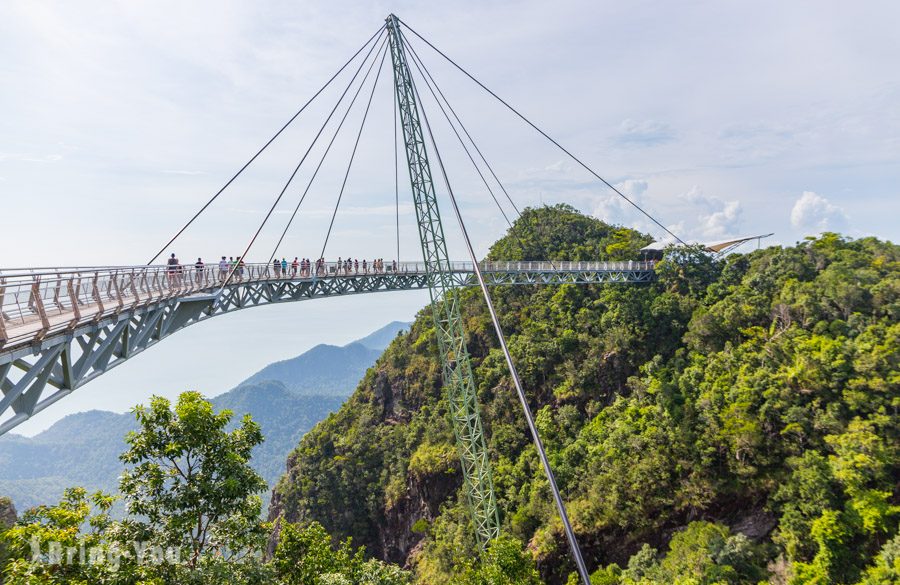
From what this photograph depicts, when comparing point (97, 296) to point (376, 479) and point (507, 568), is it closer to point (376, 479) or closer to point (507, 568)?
point (507, 568)

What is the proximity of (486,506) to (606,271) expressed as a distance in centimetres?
2339

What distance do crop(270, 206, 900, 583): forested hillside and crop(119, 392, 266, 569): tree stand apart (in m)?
22.2

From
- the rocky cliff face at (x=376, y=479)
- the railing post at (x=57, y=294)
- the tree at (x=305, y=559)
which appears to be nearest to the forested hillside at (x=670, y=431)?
A: the rocky cliff face at (x=376, y=479)

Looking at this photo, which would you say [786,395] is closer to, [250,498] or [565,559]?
[565,559]

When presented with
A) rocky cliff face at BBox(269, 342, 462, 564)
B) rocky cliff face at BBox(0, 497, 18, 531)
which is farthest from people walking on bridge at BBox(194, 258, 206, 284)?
rocky cliff face at BBox(269, 342, 462, 564)

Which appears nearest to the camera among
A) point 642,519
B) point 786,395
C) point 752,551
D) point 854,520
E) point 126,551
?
point 126,551

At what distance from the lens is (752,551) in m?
23.4

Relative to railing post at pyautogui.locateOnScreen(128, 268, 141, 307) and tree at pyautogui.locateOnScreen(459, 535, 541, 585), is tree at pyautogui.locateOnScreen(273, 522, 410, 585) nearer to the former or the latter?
tree at pyautogui.locateOnScreen(459, 535, 541, 585)

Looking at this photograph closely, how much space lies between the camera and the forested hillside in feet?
76.7

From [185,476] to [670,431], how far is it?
94.3ft

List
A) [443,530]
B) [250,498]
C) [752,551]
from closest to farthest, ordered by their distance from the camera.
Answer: [250,498] < [752,551] < [443,530]

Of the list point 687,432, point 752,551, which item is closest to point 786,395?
point 687,432

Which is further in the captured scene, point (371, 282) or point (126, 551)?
point (371, 282)

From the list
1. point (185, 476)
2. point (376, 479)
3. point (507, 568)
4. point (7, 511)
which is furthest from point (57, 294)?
point (376, 479)
